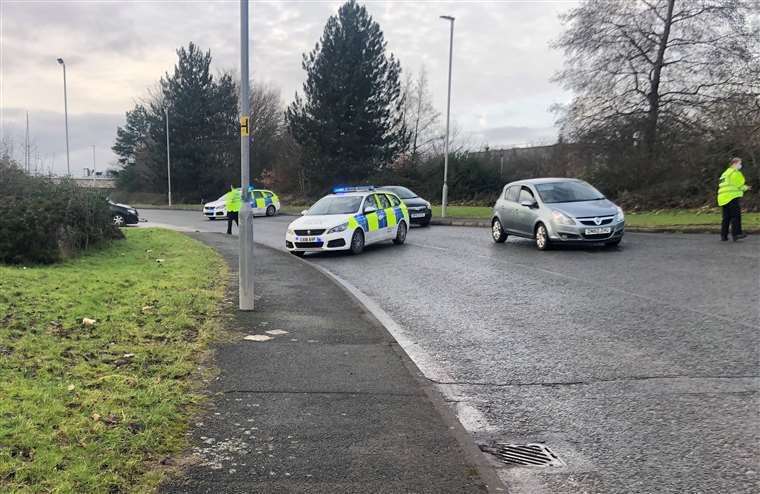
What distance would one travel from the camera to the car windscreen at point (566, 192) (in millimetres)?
13391

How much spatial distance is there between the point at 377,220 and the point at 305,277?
4.74m

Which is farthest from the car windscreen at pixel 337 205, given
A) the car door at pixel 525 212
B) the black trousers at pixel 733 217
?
the black trousers at pixel 733 217

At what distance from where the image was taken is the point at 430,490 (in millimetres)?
3000

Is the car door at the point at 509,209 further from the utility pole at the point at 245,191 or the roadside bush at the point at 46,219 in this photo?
the roadside bush at the point at 46,219

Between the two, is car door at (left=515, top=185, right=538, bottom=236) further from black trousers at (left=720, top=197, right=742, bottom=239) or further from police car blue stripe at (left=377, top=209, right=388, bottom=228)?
black trousers at (left=720, top=197, right=742, bottom=239)

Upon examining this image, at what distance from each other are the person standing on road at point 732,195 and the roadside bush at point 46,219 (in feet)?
44.0

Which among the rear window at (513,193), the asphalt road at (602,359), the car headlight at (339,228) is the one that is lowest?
the asphalt road at (602,359)

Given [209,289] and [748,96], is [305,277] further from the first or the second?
[748,96]

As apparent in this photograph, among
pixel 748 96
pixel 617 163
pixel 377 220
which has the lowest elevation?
pixel 377 220

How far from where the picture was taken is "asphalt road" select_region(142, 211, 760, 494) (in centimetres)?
338

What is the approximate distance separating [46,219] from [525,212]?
9.99 meters

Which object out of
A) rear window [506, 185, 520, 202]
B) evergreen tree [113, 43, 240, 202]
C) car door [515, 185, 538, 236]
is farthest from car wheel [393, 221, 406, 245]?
evergreen tree [113, 43, 240, 202]

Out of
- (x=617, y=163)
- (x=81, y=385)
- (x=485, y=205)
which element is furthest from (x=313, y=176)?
(x=81, y=385)

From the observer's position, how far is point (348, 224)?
13844mm
